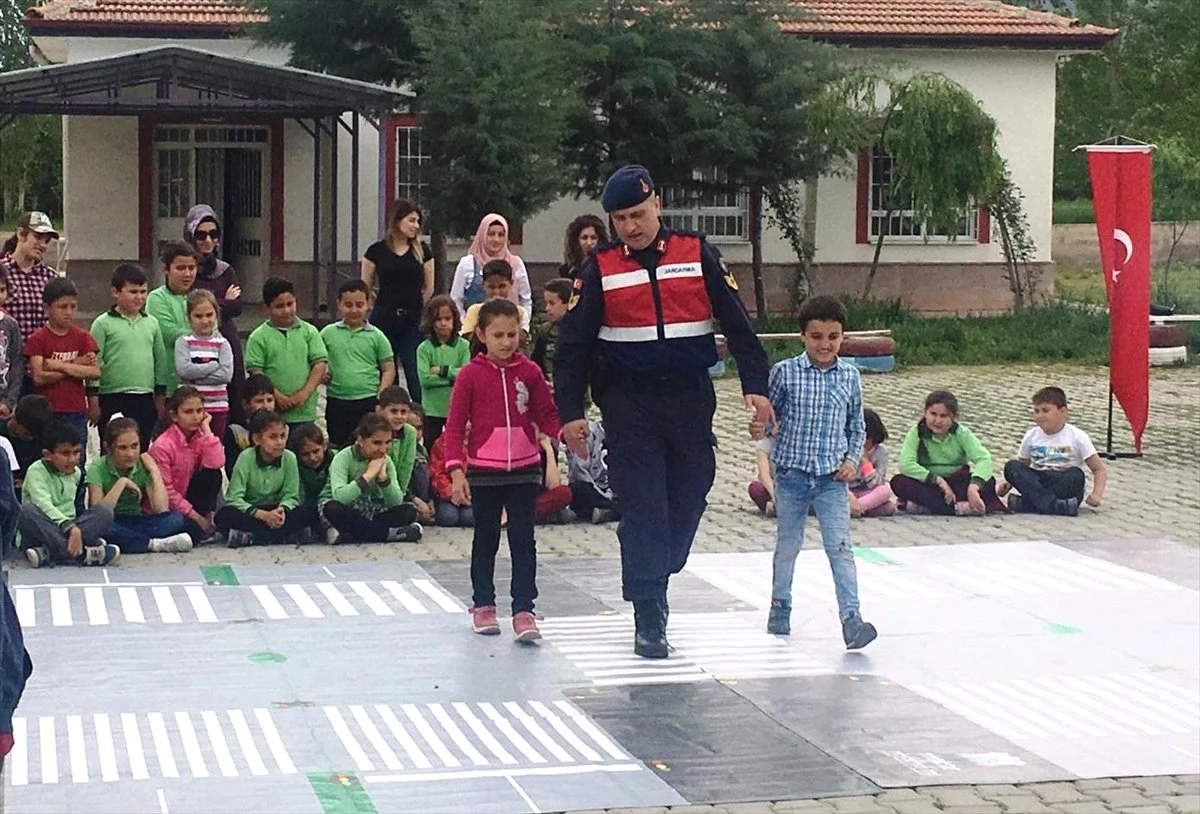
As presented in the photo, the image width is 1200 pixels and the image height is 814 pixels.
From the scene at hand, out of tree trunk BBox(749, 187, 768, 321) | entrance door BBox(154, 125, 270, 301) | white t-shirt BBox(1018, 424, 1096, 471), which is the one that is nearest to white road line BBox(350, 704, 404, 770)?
white t-shirt BBox(1018, 424, 1096, 471)

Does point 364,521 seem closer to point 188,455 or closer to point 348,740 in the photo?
point 188,455

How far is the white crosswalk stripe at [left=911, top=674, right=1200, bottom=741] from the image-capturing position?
716 centimetres

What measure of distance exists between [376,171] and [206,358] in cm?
1816

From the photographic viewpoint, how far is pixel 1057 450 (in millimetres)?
12297

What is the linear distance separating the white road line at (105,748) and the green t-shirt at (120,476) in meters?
3.44

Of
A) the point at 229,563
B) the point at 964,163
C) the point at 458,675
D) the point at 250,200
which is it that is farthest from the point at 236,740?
the point at 250,200

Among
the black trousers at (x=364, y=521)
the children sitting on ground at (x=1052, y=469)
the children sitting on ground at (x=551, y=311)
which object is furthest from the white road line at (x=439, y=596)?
the children sitting on ground at (x=1052, y=469)

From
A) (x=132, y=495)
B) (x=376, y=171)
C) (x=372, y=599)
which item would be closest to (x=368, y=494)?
(x=132, y=495)

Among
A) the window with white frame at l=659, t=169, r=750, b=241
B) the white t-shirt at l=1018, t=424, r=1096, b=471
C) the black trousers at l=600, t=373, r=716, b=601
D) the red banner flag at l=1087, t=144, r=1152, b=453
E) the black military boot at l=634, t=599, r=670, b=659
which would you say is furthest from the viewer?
the window with white frame at l=659, t=169, r=750, b=241

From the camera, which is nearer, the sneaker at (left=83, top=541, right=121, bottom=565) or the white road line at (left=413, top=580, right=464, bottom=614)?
the white road line at (left=413, top=580, right=464, bottom=614)

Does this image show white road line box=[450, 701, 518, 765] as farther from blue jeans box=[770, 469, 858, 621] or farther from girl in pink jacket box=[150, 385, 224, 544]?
girl in pink jacket box=[150, 385, 224, 544]

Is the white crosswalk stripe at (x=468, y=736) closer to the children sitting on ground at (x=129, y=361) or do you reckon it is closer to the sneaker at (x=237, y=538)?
the sneaker at (x=237, y=538)

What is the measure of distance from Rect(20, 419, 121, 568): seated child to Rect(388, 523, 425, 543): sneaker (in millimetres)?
1546

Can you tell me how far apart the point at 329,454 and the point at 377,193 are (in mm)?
17909
